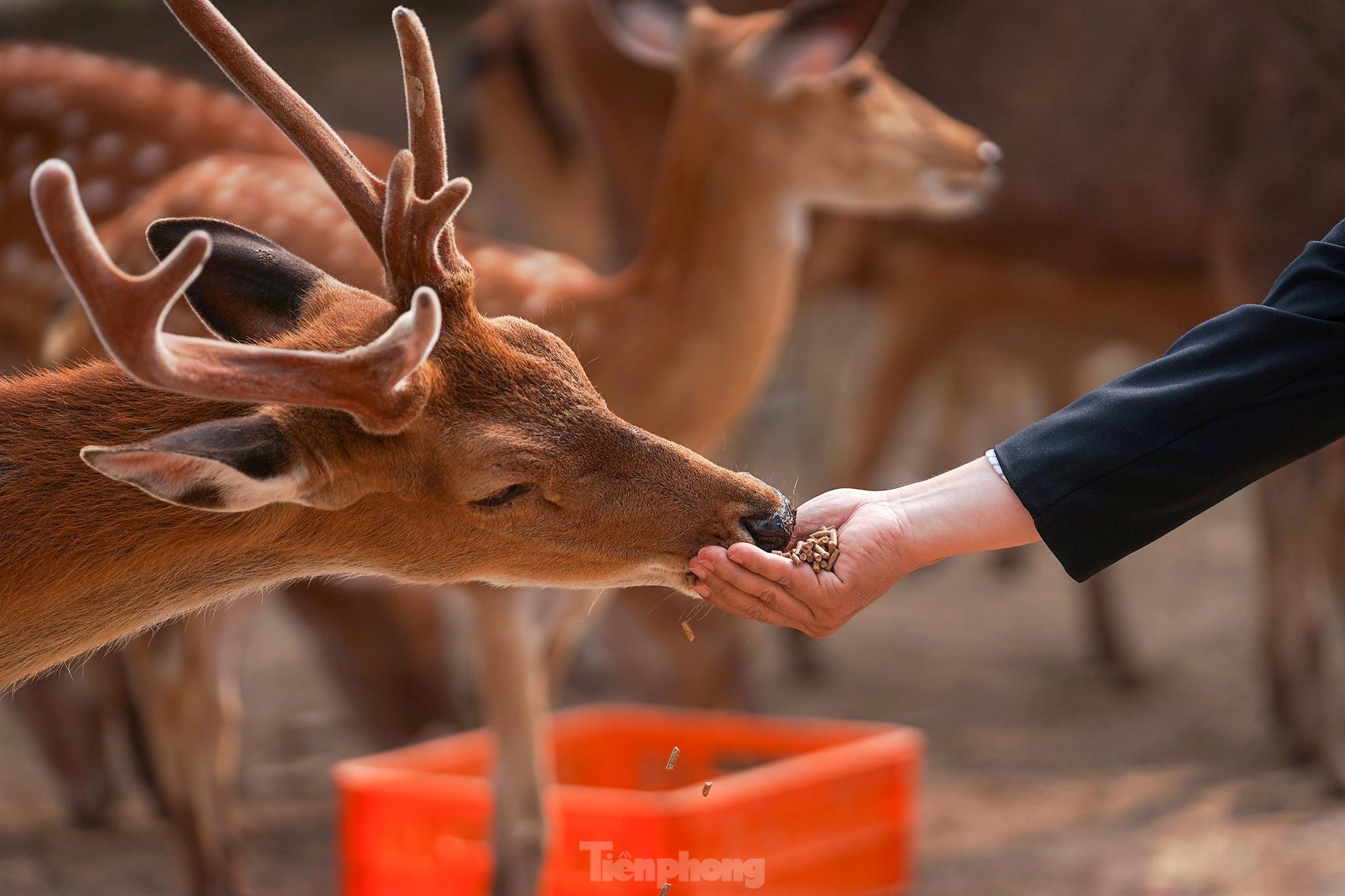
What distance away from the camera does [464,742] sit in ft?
13.7

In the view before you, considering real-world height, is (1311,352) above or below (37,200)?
below

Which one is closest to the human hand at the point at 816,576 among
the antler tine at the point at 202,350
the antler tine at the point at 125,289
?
the antler tine at the point at 202,350

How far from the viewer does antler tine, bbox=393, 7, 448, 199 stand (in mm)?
2225

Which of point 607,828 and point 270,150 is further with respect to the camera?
point 270,150

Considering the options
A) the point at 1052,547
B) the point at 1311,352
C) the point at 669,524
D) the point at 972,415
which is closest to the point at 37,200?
the point at 669,524

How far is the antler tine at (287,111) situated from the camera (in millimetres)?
2191

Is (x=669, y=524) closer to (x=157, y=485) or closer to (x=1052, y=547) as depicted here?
(x=1052, y=547)

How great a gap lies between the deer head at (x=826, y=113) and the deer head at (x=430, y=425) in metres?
1.86

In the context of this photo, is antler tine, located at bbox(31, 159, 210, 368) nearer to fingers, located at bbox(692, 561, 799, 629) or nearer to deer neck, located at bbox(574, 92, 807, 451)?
fingers, located at bbox(692, 561, 799, 629)

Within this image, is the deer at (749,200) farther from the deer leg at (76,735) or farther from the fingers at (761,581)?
the deer leg at (76,735)

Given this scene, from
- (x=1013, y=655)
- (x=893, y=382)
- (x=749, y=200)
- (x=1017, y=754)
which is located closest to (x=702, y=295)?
(x=749, y=200)

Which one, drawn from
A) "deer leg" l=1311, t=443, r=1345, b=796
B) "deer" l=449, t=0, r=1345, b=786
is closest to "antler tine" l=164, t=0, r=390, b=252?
"deer" l=449, t=0, r=1345, b=786

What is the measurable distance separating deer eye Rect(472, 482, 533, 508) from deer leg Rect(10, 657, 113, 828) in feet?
9.65

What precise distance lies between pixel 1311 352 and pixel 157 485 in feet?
4.36
